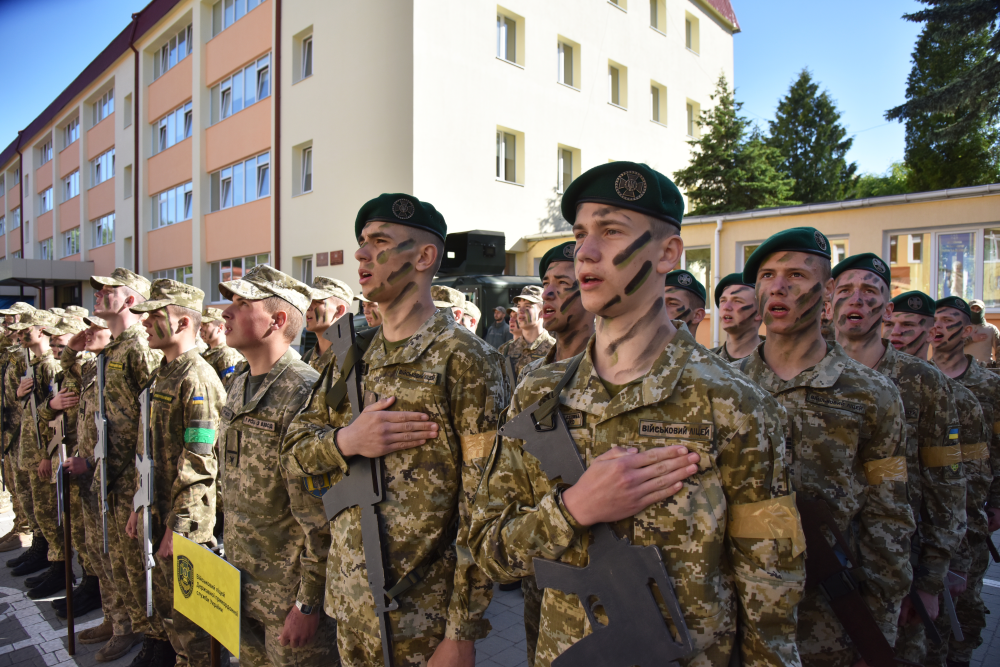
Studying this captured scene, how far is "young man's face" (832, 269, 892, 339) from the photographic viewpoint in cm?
310

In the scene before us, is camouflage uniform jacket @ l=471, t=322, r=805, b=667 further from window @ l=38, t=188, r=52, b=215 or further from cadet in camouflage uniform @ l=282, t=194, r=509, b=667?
window @ l=38, t=188, r=52, b=215

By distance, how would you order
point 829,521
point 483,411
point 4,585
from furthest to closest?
point 4,585 < point 483,411 < point 829,521

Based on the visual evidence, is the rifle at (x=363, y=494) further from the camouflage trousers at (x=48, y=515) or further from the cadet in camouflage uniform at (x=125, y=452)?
the camouflage trousers at (x=48, y=515)

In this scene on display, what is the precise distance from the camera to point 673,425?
4.57 feet

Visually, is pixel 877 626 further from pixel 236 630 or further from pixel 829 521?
pixel 236 630

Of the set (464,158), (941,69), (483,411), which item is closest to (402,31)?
(464,158)

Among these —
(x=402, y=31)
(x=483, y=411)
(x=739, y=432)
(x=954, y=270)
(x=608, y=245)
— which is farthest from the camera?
(x=402, y=31)

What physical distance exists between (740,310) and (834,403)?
175cm

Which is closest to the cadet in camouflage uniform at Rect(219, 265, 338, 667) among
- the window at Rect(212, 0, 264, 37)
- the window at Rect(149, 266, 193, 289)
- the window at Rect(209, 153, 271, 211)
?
the window at Rect(209, 153, 271, 211)

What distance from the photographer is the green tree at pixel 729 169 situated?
20.1 meters

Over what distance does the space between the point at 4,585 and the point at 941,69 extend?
36.6 m

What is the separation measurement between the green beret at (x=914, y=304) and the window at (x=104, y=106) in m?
31.5

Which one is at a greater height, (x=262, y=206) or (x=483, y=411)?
(x=262, y=206)

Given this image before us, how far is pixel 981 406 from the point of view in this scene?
3.98 meters
